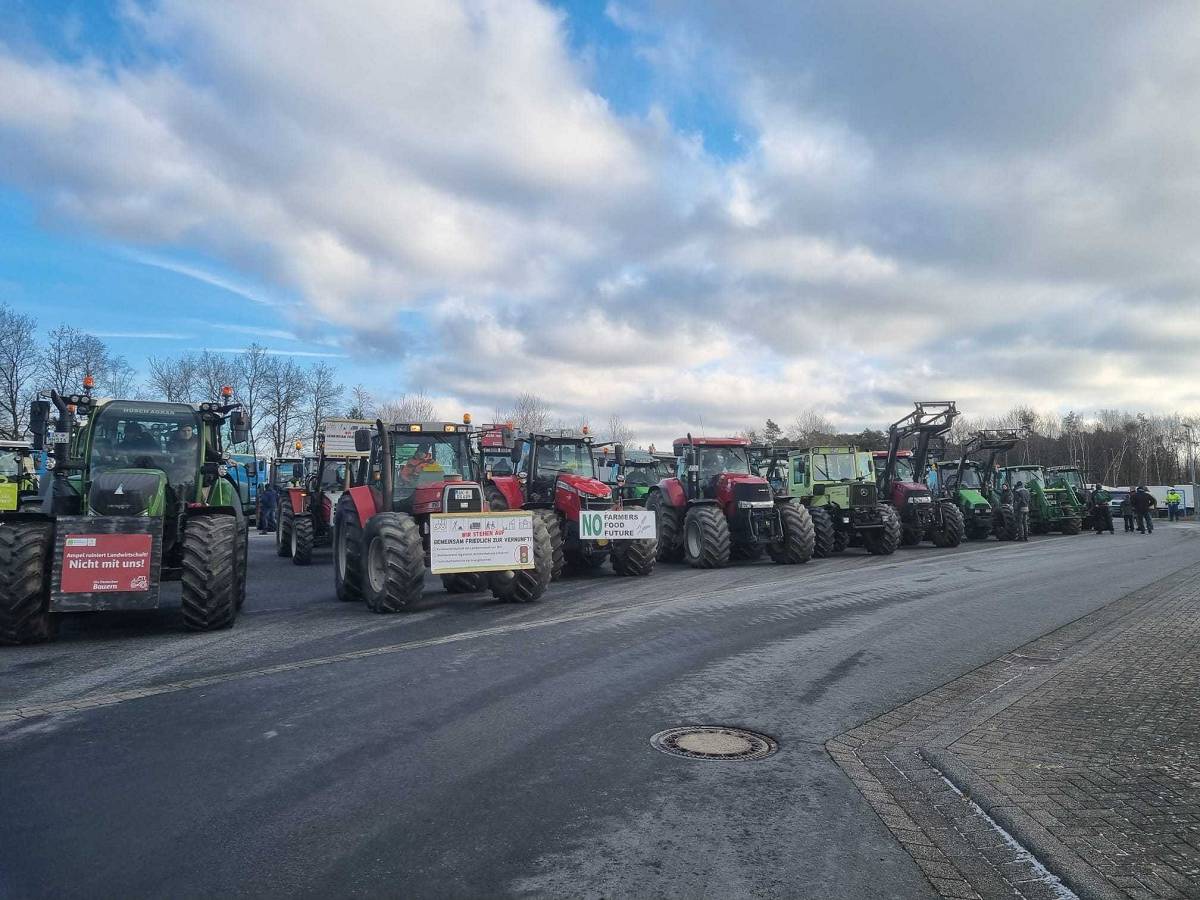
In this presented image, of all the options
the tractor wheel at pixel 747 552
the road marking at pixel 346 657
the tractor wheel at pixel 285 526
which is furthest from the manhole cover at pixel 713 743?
the tractor wheel at pixel 285 526

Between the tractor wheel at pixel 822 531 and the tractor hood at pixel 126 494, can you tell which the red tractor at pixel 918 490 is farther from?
the tractor hood at pixel 126 494

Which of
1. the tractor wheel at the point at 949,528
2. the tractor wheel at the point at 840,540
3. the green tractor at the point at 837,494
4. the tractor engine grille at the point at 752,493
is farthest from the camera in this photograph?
the tractor wheel at the point at 949,528

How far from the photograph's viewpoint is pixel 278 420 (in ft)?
179

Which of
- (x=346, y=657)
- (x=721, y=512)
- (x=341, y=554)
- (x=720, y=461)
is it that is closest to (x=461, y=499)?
(x=341, y=554)

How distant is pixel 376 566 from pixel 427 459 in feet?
5.94

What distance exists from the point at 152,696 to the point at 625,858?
14.7 ft

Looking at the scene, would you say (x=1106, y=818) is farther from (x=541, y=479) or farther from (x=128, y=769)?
(x=541, y=479)

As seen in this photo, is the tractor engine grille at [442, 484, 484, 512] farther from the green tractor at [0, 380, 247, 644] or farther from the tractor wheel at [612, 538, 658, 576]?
the tractor wheel at [612, 538, 658, 576]

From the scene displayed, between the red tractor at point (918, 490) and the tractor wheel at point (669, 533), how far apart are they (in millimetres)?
7049

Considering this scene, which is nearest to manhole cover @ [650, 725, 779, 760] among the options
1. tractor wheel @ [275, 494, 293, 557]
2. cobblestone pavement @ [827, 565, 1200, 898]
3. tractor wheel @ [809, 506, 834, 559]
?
cobblestone pavement @ [827, 565, 1200, 898]

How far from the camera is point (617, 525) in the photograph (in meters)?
14.5

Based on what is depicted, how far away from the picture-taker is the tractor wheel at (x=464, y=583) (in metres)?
12.6

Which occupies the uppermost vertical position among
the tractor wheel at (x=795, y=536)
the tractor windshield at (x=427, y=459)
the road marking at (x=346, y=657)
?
the tractor windshield at (x=427, y=459)

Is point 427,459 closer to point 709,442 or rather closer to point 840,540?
point 709,442
